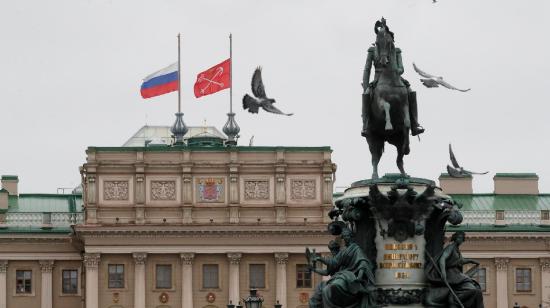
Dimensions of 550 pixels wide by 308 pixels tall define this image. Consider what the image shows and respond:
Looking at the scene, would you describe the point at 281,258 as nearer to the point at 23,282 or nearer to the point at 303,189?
the point at 303,189

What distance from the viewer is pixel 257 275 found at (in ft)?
404

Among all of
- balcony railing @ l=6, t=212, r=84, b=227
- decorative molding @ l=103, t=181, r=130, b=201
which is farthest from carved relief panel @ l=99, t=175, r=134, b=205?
balcony railing @ l=6, t=212, r=84, b=227

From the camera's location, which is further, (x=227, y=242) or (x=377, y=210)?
(x=227, y=242)

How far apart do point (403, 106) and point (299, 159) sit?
8935cm

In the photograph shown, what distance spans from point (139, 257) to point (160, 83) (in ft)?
37.0

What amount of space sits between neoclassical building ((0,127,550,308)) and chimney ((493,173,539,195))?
510cm

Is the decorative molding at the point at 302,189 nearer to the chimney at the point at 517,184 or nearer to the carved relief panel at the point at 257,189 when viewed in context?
the carved relief panel at the point at 257,189

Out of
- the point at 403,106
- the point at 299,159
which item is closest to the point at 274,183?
the point at 299,159

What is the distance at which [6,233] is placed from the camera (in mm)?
124750

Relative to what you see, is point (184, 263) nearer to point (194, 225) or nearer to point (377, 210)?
point (194, 225)

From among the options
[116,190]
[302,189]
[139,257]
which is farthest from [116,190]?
[302,189]

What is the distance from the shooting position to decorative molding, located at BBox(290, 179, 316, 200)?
122 meters

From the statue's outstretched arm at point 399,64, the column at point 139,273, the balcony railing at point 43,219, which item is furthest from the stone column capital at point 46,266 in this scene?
the statue's outstretched arm at point 399,64

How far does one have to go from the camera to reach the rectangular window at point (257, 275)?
123 meters
